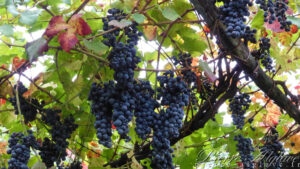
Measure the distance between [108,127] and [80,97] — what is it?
1.71 ft

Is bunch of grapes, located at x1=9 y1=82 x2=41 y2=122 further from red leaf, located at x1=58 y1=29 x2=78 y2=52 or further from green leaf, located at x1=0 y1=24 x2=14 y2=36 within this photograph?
red leaf, located at x1=58 y1=29 x2=78 y2=52

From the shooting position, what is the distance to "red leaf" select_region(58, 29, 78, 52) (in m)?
1.25

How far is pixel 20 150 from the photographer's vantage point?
1.36m

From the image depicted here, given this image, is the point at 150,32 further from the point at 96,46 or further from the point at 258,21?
the point at 258,21

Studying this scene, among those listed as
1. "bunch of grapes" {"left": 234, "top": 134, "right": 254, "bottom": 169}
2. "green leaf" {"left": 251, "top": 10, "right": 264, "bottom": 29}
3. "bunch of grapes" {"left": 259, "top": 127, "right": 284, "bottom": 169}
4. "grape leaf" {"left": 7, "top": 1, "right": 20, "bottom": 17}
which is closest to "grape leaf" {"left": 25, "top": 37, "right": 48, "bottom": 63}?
"grape leaf" {"left": 7, "top": 1, "right": 20, "bottom": 17}

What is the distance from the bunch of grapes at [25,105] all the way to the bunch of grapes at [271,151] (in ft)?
5.41

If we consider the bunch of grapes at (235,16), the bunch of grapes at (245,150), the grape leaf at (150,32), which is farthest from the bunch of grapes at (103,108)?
the bunch of grapes at (245,150)

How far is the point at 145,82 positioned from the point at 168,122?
9.7 inches

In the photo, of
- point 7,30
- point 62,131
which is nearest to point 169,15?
point 7,30

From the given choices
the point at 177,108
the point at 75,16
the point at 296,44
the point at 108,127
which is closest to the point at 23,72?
the point at 75,16

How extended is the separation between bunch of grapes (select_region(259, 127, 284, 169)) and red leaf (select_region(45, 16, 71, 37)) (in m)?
1.73

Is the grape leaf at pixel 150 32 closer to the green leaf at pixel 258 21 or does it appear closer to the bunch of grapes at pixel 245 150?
the green leaf at pixel 258 21

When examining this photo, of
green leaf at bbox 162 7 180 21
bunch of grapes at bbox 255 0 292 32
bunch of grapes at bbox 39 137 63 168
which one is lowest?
bunch of grapes at bbox 39 137 63 168

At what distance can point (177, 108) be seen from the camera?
131 cm
